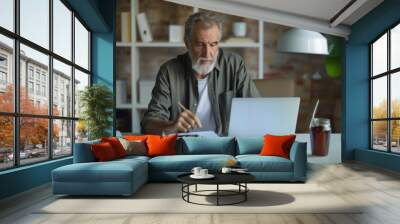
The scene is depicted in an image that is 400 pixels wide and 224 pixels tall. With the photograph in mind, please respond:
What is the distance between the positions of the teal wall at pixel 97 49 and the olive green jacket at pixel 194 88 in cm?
105

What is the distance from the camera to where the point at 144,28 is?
840 centimetres

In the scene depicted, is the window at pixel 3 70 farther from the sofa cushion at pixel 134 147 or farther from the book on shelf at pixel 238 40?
the book on shelf at pixel 238 40

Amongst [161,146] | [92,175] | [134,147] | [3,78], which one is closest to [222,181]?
[92,175]

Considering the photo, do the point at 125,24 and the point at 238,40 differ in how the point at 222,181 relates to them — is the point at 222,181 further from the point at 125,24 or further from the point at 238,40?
the point at 125,24

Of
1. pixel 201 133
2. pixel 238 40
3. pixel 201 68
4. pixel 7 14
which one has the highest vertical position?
pixel 238 40

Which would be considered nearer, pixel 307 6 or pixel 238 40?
pixel 307 6

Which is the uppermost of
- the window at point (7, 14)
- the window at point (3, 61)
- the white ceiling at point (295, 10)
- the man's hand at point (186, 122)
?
the white ceiling at point (295, 10)

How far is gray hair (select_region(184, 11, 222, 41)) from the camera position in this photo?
8.32m

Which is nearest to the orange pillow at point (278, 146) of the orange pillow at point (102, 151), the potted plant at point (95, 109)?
the orange pillow at point (102, 151)

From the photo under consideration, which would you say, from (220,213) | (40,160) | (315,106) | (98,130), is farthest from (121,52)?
(220,213)

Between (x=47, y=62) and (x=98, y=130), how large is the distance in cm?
186

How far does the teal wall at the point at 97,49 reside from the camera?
5.56m

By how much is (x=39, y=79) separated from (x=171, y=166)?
223 cm

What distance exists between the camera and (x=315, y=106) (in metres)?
8.58
